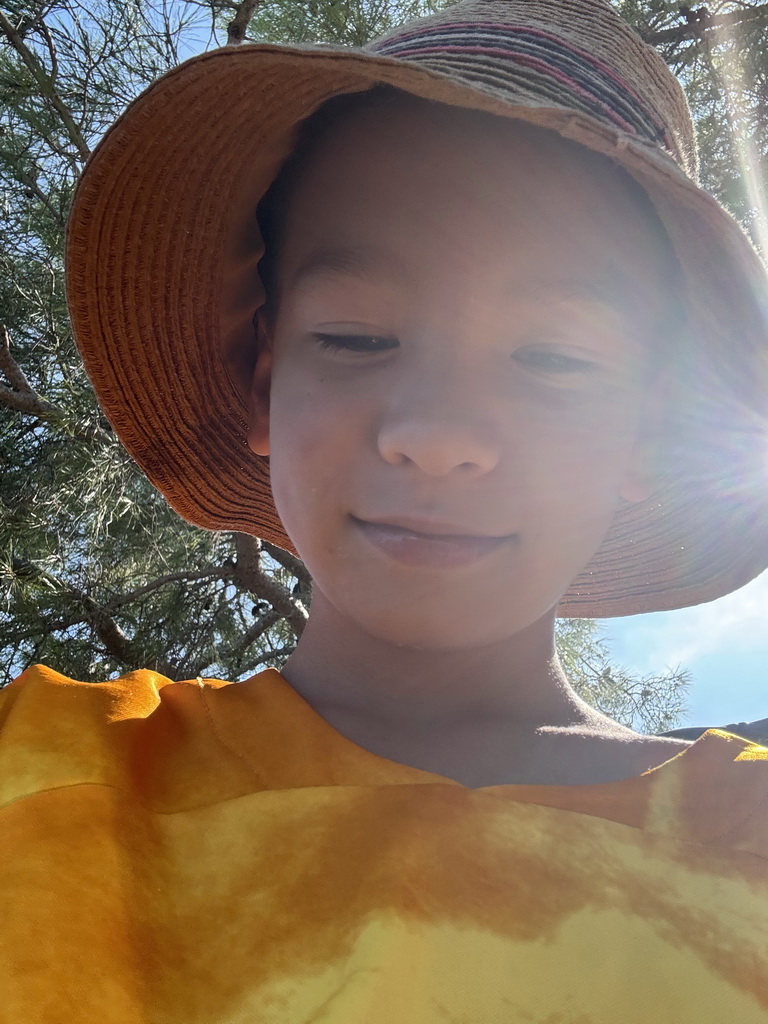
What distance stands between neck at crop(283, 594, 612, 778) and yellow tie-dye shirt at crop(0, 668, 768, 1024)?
0.11 m

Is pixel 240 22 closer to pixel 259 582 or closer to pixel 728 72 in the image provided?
pixel 728 72

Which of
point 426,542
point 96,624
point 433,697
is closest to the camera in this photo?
point 426,542

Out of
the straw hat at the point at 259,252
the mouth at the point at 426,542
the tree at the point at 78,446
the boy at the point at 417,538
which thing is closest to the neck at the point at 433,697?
the boy at the point at 417,538

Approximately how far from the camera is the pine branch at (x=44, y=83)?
5.77 ft

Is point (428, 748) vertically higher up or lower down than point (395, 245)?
lower down

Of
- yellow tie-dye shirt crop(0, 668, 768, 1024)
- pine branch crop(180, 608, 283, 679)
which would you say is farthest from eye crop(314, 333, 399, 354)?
pine branch crop(180, 608, 283, 679)

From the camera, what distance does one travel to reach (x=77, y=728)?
477mm

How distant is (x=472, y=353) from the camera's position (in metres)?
0.54

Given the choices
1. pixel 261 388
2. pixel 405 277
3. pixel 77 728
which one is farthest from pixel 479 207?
pixel 77 728

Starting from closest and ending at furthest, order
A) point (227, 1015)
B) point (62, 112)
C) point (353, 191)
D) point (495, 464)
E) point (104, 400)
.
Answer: point (227, 1015)
point (495, 464)
point (353, 191)
point (104, 400)
point (62, 112)

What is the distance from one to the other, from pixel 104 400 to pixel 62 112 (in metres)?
1.28

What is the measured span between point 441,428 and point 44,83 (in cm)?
171

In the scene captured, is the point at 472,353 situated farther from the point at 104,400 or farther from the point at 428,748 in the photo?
the point at 104,400

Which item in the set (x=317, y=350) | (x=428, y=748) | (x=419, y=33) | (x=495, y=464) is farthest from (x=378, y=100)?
(x=428, y=748)
